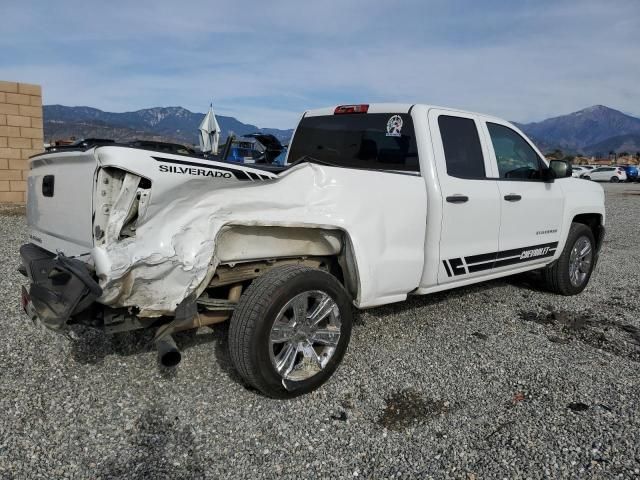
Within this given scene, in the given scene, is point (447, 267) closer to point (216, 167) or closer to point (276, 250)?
point (276, 250)

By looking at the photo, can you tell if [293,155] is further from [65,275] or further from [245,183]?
[65,275]

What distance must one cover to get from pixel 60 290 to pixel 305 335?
1429 mm

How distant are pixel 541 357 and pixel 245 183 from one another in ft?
8.81

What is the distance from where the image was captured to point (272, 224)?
2.90 m

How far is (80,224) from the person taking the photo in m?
2.85

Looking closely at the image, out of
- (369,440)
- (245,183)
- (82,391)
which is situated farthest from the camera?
(82,391)

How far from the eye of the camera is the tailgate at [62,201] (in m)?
2.77

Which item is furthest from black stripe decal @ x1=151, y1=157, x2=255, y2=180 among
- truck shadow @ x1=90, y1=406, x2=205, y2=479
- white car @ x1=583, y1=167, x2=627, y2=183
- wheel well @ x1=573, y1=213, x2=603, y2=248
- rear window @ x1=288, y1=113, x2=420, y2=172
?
white car @ x1=583, y1=167, x2=627, y2=183

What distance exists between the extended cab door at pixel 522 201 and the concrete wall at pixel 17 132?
10221mm

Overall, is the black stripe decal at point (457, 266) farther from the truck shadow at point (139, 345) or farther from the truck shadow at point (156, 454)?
the truck shadow at point (156, 454)

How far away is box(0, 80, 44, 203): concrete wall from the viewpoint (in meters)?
10.8

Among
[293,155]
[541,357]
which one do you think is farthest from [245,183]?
[541,357]

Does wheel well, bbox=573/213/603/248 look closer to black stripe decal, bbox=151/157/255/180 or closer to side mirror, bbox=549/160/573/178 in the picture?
side mirror, bbox=549/160/573/178

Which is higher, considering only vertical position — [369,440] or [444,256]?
Answer: [444,256]
